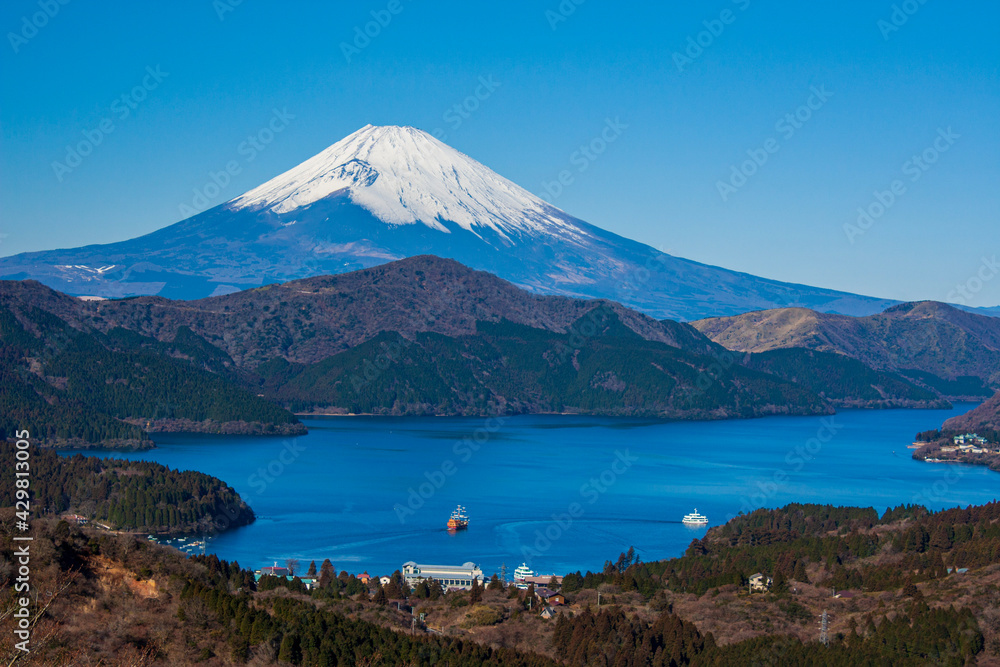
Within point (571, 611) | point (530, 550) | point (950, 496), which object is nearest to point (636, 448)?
point (950, 496)

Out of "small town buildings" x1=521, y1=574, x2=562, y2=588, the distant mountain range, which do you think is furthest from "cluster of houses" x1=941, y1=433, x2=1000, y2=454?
"small town buildings" x1=521, y1=574, x2=562, y2=588

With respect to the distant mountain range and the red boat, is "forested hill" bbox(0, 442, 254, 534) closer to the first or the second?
the red boat

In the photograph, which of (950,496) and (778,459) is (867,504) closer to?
(950,496)

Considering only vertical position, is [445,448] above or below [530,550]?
above

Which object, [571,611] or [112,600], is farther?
[571,611]

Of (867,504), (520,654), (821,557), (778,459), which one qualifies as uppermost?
(778,459)

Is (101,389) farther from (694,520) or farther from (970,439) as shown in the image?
(970,439)

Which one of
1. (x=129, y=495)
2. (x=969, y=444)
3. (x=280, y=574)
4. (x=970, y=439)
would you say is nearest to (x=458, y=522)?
(x=129, y=495)
